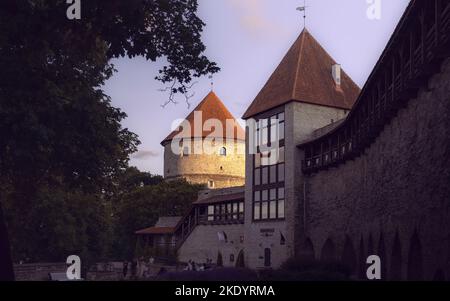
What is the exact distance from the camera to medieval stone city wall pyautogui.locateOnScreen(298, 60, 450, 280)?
14609 mm

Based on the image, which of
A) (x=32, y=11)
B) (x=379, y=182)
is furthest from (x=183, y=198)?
(x=32, y=11)

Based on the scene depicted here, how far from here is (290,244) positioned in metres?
A: 35.1

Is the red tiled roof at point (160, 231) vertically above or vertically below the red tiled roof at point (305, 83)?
below

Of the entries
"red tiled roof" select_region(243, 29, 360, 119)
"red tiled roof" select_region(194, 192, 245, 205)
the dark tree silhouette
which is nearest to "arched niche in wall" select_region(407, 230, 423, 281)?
the dark tree silhouette

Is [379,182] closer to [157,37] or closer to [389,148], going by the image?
[389,148]

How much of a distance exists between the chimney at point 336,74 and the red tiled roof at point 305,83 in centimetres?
26

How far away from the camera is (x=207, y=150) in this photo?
2717 inches

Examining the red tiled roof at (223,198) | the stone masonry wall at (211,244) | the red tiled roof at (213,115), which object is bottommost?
the stone masonry wall at (211,244)

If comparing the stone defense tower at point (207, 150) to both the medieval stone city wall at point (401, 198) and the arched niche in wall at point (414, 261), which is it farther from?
the arched niche in wall at point (414, 261)

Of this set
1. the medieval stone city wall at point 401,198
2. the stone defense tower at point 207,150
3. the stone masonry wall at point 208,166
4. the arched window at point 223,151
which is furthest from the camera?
the arched window at point 223,151

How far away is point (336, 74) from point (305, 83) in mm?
2864

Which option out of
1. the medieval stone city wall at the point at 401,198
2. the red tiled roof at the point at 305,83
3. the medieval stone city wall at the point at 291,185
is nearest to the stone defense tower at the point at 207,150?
the red tiled roof at the point at 305,83

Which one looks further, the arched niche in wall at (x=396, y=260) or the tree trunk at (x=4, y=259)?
the arched niche in wall at (x=396, y=260)

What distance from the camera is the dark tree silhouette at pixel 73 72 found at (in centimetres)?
1284
